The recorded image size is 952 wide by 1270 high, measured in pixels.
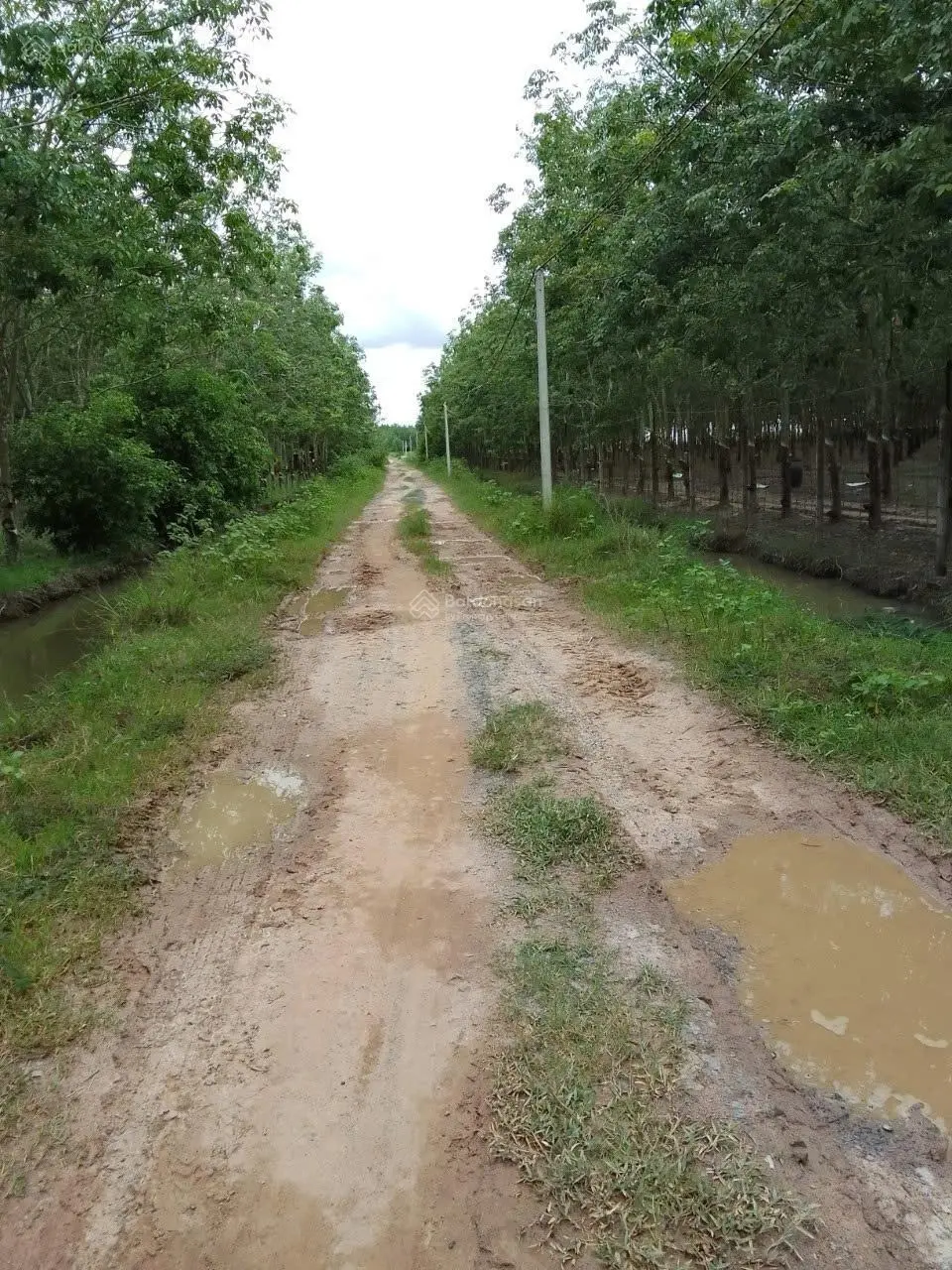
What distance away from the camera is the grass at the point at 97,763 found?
339cm

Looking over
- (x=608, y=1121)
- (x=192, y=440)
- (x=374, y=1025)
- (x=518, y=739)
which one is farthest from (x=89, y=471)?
(x=608, y=1121)

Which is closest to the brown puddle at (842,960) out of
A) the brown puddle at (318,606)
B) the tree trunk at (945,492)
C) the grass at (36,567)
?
the brown puddle at (318,606)

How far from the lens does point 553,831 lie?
436 centimetres

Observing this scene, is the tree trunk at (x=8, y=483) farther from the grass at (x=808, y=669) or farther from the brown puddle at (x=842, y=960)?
the brown puddle at (x=842, y=960)

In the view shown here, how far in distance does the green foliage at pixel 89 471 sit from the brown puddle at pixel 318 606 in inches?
240

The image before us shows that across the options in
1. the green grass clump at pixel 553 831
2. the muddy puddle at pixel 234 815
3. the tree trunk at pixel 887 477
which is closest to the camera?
the green grass clump at pixel 553 831

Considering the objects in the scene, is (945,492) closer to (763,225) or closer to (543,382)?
(763,225)

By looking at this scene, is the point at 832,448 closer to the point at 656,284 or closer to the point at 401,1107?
the point at 656,284

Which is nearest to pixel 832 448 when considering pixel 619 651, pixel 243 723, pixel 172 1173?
pixel 619 651

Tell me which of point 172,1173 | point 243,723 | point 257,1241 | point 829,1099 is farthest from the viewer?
point 243,723

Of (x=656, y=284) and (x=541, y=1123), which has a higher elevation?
(x=656, y=284)

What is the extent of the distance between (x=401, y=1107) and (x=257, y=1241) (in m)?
0.56

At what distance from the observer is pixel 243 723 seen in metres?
6.45

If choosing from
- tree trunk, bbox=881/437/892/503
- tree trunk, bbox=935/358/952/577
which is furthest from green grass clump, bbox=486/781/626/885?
tree trunk, bbox=881/437/892/503
